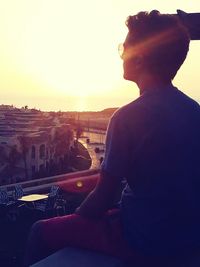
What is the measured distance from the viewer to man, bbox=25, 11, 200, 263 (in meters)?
2.37

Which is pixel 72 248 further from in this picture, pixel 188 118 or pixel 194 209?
pixel 188 118

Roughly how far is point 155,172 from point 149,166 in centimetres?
4

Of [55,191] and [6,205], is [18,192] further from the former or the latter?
[55,191]

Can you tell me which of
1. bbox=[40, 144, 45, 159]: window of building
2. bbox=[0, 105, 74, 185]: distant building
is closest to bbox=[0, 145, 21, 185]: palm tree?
bbox=[0, 105, 74, 185]: distant building

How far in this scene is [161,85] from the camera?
2525 mm

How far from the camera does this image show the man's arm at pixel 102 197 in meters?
2.39

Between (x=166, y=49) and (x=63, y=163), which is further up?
(x=166, y=49)

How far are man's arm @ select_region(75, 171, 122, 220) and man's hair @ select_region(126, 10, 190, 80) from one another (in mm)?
550

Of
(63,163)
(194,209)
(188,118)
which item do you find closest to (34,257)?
(194,209)

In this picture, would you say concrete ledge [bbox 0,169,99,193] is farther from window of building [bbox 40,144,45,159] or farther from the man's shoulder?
window of building [bbox 40,144,45,159]

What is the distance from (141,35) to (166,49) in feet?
0.43

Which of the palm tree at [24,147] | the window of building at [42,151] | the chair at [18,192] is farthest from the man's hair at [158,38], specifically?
the window of building at [42,151]

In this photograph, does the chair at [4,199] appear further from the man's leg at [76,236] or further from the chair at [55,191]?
the man's leg at [76,236]

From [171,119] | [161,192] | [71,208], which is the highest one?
[171,119]
